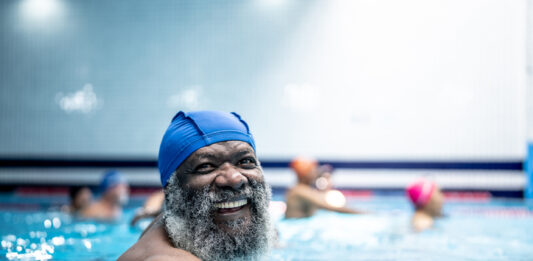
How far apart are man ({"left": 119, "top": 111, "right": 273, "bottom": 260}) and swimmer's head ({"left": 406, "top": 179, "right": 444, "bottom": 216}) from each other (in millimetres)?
3947

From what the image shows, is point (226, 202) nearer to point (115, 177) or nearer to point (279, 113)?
point (115, 177)

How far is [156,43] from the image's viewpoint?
10.5 metres

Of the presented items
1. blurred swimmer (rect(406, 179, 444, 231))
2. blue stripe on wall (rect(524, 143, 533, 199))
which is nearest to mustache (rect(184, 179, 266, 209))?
blurred swimmer (rect(406, 179, 444, 231))

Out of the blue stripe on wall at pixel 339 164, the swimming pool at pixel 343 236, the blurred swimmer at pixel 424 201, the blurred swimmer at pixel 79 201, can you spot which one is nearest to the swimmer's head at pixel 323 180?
the swimming pool at pixel 343 236

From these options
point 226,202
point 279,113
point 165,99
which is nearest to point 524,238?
point 226,202

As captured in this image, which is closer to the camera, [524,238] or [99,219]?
[524,238]

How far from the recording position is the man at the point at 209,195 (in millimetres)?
1867

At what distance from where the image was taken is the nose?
1859 millimetres

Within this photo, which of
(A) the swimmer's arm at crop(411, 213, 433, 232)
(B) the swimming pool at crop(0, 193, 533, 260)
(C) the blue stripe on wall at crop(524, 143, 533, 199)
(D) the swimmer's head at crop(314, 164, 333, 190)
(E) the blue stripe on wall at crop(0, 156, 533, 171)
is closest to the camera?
(B) the swimming pool at crop(0, 193, 533, 260)

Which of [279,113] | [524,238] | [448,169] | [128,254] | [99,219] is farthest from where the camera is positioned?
[279,113]

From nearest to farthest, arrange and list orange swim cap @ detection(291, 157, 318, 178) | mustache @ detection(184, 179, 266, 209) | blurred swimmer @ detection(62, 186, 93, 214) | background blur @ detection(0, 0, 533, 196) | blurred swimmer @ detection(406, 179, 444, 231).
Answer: mustache @ detection(184, 179, 266, 209), blurred swimmer @ detection(406, 179, 444, 231), orange swim cap @ detection(291, 157, 318, 178), blurred swimmer @ detection(62, 186, 93, 214), background blur @ detection(0, 0, 533, 196)

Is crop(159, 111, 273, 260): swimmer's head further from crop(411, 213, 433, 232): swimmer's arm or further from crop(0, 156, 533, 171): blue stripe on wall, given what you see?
crop(0, 156, 533, 171): blue stripe on wall

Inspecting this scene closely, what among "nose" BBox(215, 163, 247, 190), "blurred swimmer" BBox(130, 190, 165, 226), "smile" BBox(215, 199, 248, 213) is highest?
"blurred swimmer" BBox(130, 190, 165, 226)

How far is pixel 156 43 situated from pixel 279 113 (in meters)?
3.00
